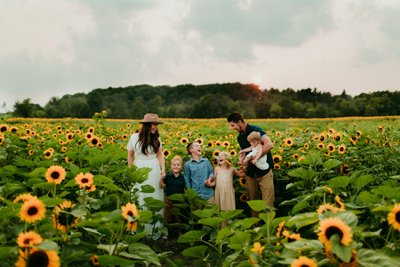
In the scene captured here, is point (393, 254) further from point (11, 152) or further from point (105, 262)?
point (11, 152)

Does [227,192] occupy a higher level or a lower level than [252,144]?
lower

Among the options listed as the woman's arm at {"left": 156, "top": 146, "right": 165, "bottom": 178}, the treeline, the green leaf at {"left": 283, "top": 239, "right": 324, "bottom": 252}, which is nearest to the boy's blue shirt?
the woman's arm at {"left": 156, "top": 146, "right": 165, "bottom": 178}

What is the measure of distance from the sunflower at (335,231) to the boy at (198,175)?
396cm

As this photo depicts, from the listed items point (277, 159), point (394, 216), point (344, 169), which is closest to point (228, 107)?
point (277, 159)

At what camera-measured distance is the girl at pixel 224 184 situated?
19.2 feet

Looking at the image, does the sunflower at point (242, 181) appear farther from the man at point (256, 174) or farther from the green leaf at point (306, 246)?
the green leaf at point (306, 246)

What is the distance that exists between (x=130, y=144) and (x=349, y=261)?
4233mm

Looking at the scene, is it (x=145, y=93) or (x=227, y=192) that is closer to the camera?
(x=227, y=192)

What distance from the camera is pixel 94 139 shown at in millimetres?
7074

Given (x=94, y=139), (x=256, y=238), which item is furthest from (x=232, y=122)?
(x=256, y=238)

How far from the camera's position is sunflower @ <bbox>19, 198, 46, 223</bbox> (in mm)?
2205

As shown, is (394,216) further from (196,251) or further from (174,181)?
(174,181)

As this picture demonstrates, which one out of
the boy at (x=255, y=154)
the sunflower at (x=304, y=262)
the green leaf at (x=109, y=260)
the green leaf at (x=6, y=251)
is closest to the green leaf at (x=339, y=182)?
the sunflower at (x=304, y=262)

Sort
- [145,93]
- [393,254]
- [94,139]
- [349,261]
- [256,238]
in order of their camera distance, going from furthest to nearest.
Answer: [145,93] → [94,139] → [256,238] → [393,254] → [349,261]
